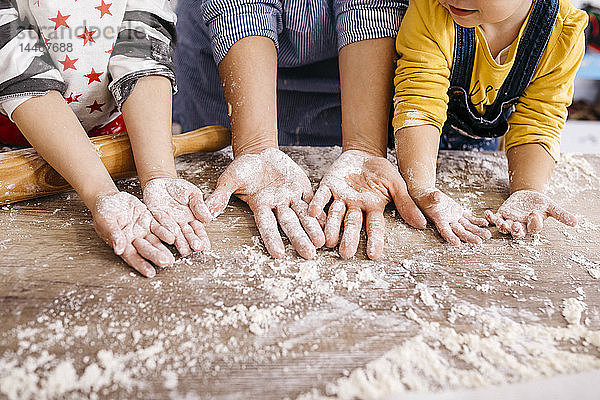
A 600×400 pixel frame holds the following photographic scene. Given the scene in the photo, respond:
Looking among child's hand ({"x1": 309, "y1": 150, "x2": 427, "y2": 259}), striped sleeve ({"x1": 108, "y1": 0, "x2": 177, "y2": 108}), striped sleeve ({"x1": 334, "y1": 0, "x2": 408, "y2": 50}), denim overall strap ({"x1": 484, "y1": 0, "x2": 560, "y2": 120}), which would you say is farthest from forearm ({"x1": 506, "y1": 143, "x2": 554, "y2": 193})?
striped sleeve ({"x1": 108, "y1": 0, "x2": 177, "y2": 108})

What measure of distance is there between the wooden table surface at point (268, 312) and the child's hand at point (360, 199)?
2 cm

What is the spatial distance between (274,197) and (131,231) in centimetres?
26

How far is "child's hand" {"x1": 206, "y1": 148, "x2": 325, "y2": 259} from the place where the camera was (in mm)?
794

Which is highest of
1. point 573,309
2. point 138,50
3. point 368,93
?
point 138,50

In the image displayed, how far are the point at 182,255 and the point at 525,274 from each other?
21.0 inches

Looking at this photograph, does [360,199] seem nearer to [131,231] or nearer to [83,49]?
[131,231]

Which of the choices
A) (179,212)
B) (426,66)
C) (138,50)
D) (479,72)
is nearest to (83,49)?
(138,50)

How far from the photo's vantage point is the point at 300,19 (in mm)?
1223

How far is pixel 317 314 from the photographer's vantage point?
641mm

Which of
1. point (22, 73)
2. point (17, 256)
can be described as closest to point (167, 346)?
point (17, 256)

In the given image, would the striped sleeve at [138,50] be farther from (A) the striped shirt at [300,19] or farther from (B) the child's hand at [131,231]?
(B) the child's hand at [131,231]

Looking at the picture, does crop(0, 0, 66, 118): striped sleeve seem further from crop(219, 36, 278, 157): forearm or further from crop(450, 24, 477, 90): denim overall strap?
crop(450, 24, 477, 90): denim overall strap

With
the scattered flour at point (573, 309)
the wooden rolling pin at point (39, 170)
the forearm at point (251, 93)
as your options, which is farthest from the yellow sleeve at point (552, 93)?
the wooden rolling pin at point (39, 170)

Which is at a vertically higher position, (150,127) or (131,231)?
(150,127)
